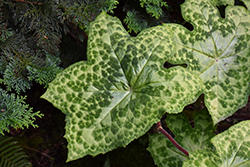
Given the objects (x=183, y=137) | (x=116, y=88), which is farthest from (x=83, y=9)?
(x=183, y=137)

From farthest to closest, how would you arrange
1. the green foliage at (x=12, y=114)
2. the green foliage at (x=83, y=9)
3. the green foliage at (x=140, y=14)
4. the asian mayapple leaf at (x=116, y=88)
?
the green foliage at (x=140, y=14) → the green foliage at (x=83, y=9) → the green foliage at (x=12, y=114) → the asian mayapple leaf at (x=116, y=88)

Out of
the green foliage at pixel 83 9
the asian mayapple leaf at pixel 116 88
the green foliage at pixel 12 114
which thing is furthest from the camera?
the green foliage at pixel 83 9

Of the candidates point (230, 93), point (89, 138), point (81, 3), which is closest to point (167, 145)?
point (230, 93)

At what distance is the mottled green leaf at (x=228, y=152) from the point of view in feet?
2.75

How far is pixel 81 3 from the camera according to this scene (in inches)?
41.3

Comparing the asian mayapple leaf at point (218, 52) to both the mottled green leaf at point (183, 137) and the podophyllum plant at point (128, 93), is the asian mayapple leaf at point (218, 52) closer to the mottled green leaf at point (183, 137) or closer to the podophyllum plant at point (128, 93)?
the podophyllum plant at point (128, 93)

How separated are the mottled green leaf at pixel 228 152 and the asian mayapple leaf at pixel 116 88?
0.83 feet

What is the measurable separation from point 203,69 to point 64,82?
0.72 metres

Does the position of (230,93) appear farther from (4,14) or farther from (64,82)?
(4,14)

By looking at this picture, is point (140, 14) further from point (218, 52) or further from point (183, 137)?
point (183, 137)

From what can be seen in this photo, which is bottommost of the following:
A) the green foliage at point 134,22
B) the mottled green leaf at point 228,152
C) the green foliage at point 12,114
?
the mottled green leaf at point 228,152

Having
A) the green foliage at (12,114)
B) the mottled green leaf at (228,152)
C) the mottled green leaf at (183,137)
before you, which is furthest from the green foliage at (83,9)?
the mottled green leaf at (228,152)

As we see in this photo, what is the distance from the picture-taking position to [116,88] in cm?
84

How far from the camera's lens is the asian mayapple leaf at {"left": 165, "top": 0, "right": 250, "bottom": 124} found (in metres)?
0.99
